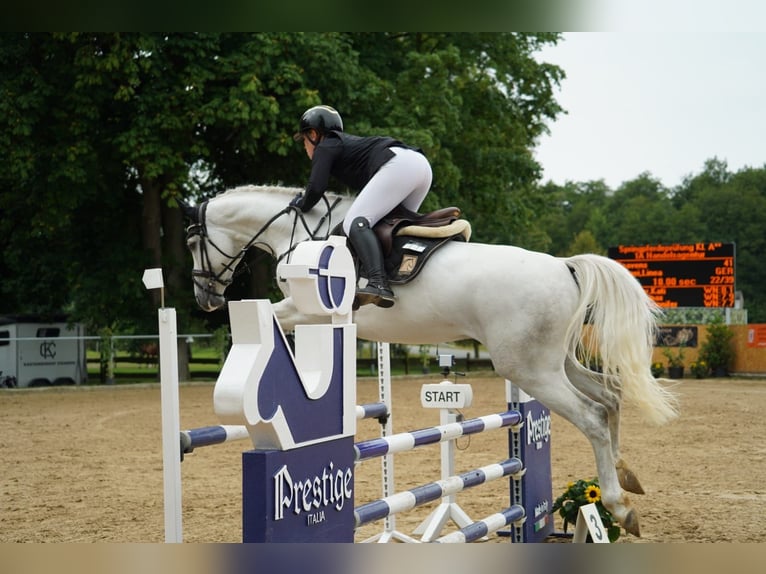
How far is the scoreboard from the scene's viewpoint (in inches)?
762

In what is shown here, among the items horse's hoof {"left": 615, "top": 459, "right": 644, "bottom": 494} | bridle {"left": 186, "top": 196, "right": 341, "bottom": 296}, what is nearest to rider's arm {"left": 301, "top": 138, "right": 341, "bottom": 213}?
bridle {"left": 186, "top": 196, "right": 341, "bottom": 296}

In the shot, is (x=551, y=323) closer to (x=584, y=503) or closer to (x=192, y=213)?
(x=584, y=503)

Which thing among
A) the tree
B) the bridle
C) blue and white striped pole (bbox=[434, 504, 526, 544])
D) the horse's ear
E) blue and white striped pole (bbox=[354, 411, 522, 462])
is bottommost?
blue and white striped pole (bbox=[434, 504, 526, 544])

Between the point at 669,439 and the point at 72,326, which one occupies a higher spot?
the point at 72,326

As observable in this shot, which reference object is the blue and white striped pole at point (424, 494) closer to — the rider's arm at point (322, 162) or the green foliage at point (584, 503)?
the green foliage at point (584, 503)

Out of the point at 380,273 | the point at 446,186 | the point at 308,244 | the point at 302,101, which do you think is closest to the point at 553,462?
the point at 380,273

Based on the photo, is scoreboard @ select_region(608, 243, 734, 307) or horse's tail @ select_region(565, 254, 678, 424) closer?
Result: horse's tail @ select_region(565, 254, 678, 424)

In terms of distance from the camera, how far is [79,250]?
60.5ft

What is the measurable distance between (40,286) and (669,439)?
14.1m

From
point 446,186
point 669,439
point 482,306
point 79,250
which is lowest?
point 669,439

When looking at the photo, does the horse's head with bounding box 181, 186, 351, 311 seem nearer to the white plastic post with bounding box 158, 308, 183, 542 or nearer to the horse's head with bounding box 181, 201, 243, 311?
the horse's head with bounding box 181, 201, 243, 311

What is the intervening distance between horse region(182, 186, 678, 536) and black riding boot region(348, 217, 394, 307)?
121 mm

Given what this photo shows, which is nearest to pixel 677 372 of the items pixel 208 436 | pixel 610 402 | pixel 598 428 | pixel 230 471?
pixel 230 471

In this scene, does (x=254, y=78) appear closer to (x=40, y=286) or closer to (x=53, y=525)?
(x=40, y=286)
